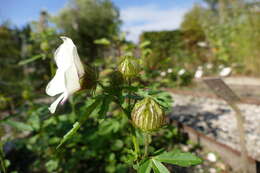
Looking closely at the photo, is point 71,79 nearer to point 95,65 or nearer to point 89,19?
point 95,65

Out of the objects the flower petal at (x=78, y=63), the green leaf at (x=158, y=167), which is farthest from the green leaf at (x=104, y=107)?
the green leaf at (x=158, y=167)

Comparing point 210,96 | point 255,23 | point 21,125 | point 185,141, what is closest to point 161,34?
point 255,23

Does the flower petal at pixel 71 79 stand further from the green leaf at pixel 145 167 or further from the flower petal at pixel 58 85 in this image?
the green leaf at pixel 145 167

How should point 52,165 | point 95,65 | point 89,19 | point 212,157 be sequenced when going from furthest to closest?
1. point 89,19
2. point 212,157
3. point 52,165
4. point 95,65

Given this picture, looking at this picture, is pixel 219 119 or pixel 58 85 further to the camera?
pixel 219 119

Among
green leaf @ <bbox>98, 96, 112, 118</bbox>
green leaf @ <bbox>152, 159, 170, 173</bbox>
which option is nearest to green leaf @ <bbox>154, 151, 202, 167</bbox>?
green leaf @ <bbox>152, 159, 170, 173</bbox>

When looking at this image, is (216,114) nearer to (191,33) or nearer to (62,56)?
(62,56)

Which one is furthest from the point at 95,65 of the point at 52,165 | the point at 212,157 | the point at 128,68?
the point at 212,157
